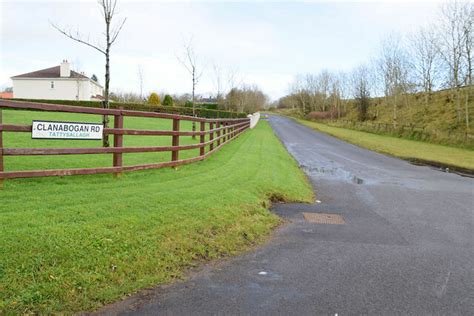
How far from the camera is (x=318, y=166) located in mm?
14852

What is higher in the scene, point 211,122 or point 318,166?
point 211,122

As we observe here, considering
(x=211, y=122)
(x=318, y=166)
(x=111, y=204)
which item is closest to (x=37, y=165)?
(x=111, y=204)

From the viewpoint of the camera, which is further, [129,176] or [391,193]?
[391,193]

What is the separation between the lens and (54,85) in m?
62.7

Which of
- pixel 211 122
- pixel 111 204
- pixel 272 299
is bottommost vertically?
pixel 272 299

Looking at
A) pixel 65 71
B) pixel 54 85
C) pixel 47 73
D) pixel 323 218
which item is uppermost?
pixel 65 71

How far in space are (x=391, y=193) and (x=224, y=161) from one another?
15.8 feet

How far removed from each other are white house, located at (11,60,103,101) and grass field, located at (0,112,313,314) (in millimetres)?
59200

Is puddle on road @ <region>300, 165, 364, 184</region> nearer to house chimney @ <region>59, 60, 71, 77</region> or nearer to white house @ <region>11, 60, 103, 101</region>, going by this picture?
white house @ <region>11, 60, 103, 101</region>

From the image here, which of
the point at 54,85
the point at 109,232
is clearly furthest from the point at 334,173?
the point at 54,85

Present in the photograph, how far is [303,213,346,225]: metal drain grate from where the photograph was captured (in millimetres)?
6746

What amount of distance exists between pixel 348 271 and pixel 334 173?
29.0 ft

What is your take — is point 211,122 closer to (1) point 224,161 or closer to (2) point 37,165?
(1) point 224,161

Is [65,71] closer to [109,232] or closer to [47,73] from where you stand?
[47,73]
